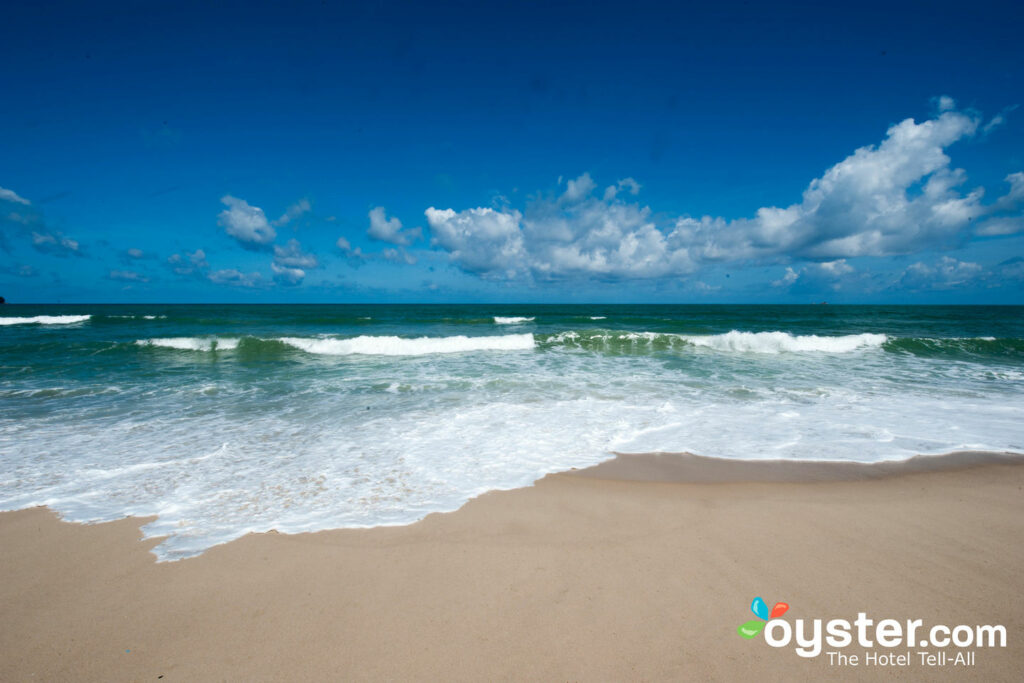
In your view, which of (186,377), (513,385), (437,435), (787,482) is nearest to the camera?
(787,482)

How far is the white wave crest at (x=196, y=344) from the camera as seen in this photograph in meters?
17.8

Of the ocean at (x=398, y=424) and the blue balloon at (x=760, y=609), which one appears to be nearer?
the blue balloon at (x=760, y=609)

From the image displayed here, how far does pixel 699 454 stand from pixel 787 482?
1024 mm

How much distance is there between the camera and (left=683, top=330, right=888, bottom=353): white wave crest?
59.1 feet

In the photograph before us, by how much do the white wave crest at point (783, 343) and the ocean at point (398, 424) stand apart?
3.70m

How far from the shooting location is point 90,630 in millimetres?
2480

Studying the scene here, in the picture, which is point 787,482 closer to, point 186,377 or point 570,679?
point 570,679

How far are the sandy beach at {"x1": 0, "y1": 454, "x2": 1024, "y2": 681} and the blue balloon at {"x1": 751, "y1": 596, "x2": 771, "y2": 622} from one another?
0.21 feet

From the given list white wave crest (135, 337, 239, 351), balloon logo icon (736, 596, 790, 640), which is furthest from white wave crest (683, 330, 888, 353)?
white wave crest (135, 337, 239, 351)

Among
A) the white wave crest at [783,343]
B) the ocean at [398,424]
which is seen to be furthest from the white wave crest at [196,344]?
the white wave crest at [783,343]

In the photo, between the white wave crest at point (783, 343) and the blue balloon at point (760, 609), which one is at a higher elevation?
the white wave crest at point (783, 343)

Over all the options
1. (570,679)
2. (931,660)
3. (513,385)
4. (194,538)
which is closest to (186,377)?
(513,385)

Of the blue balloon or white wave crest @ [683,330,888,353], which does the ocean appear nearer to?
the blue balloon

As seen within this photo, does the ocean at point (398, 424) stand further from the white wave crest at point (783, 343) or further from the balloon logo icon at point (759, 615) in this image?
the white wave crest at point (783, 343)
